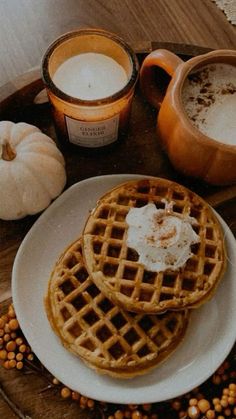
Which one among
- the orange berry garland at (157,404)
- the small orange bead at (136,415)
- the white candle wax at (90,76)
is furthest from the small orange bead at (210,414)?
the white candle wax at (90,76)

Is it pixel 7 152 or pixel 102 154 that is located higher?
pixel 7 152

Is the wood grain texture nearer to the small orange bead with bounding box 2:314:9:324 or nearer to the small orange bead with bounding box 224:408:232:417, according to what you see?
the small orange bead with bounding box 2:314:9:324

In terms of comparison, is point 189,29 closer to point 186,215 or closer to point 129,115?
point 129,115

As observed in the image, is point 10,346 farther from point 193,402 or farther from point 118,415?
point 193,402

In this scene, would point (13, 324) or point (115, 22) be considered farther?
point (115, 22)

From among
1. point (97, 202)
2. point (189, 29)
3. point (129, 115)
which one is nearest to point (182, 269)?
point (97, 202)

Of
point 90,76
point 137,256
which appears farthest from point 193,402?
point 90,76

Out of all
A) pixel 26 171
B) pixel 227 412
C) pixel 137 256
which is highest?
pixel 26 171
